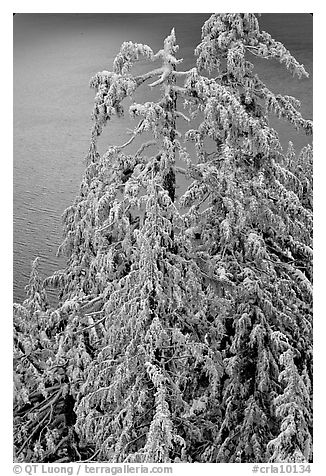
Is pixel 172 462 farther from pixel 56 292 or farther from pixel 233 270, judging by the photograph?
pixel 56 292

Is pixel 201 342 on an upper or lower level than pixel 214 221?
lower

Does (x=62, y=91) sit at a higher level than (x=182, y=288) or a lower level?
higher

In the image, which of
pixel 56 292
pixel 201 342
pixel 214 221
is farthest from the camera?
pixel 56 292

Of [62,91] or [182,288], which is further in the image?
[62,91]
